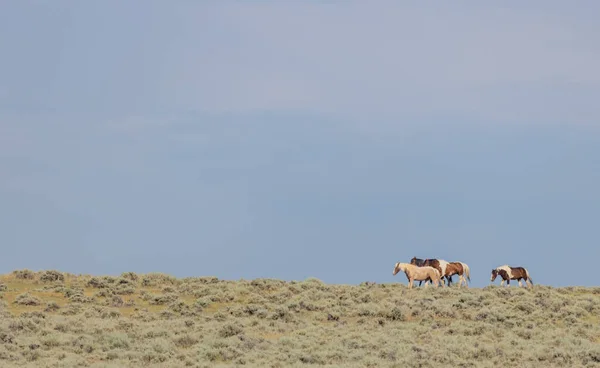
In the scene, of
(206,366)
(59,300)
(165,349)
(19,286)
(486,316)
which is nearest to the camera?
(206,366)

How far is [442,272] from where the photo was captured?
139 ft

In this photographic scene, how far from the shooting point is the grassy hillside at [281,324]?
85.0 feet

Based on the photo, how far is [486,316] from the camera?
32781mm

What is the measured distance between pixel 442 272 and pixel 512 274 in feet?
22.7

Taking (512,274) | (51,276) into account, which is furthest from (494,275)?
(51,276)

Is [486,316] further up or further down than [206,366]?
further up

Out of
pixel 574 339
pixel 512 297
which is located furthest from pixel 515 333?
pixel 512 297

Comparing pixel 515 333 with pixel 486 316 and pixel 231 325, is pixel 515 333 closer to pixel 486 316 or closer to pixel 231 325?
pixel 486 316

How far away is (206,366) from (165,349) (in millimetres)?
2311

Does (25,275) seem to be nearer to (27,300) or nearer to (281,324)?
(27,300)

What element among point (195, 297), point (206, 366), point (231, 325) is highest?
point (195, 297)

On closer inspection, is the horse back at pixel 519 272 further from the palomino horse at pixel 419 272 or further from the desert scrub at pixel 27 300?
the desert scrub at pixel 27 300

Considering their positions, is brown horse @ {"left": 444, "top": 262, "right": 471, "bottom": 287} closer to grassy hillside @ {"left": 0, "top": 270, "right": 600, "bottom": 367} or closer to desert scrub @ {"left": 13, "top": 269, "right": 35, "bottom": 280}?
grassy hillside @ {"left": 0, "top": 270, "right": 600, "bottom": 367}

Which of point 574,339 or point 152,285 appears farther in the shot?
point 152,285
